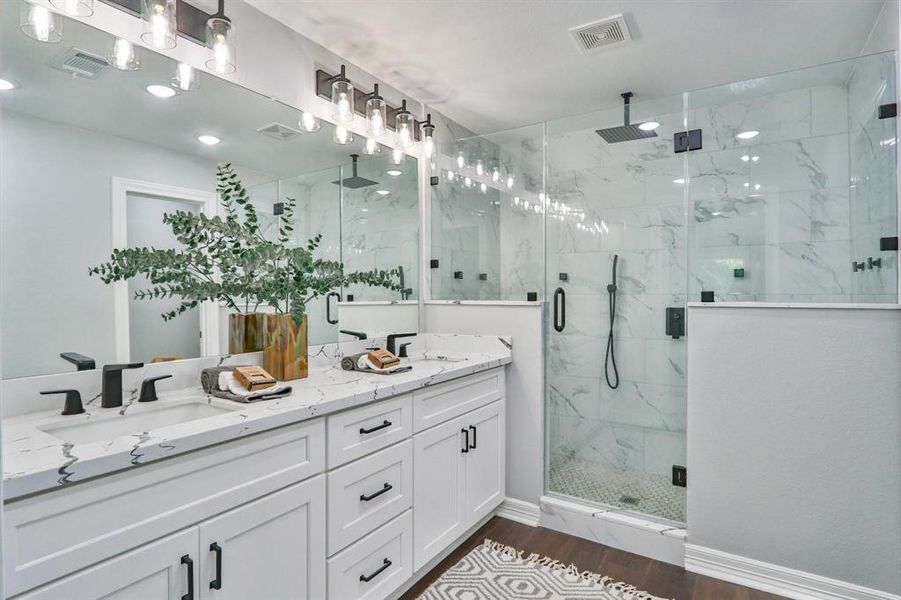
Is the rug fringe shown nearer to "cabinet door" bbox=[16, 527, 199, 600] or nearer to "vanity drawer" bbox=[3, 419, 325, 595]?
"vanity drawer" bbox=[3, 419, 325, 595]

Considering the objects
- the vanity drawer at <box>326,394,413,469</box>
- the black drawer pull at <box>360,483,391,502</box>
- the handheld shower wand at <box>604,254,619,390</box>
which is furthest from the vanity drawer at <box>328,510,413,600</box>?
the handheld shower wand at <box>604,254,619,390</box>

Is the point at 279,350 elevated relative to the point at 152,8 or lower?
lower

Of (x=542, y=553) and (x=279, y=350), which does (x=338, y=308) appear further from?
(x=542, y=553)

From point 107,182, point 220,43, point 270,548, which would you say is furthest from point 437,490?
point 220,43

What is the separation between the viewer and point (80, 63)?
1.51 m

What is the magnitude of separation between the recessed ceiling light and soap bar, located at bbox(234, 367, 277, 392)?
102cm

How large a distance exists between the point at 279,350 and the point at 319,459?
1.86 feet

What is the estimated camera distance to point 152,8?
1.61 metres

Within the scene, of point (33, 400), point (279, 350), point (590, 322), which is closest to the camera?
point (33, 400)

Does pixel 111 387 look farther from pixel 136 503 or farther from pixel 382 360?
pixel 382 360

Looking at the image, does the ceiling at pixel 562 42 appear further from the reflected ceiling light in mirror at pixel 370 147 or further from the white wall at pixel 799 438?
the white wall at pixel 799 438

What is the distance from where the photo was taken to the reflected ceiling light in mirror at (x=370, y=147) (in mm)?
2607

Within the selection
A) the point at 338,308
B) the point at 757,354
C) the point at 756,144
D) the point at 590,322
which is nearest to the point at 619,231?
the point at 590,322

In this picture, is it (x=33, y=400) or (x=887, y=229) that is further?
(x=887, y=229)
